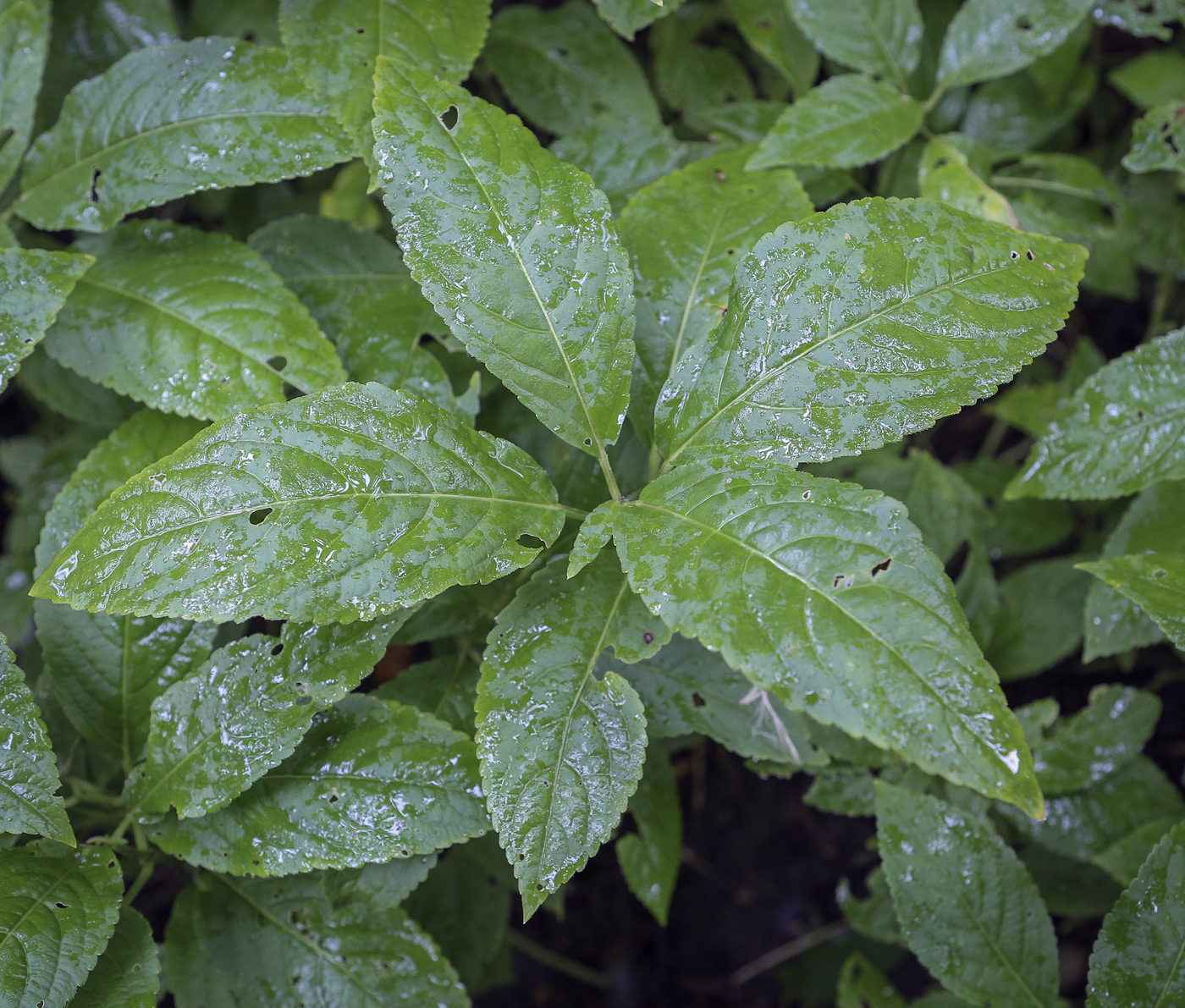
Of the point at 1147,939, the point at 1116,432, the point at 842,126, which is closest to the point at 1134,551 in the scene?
the point at 1116,432

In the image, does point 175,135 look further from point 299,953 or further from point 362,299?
point 299,953

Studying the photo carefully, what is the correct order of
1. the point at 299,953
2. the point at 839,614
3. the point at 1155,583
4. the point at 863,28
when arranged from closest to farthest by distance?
the point at 839,614, the point at 1155,583, the point at 299,953, the point at 863,28

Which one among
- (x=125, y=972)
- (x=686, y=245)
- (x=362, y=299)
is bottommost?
(x=125, y=972)

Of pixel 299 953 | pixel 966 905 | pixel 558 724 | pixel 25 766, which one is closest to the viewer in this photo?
pixel 558 724

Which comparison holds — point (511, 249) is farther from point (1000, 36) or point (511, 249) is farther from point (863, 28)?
point (1000, 36)

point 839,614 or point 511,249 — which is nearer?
point 839,614

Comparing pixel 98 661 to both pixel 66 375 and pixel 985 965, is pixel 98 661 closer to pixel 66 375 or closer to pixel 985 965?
pixel 66 375

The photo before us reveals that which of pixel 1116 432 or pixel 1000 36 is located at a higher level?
pixel 1000 36

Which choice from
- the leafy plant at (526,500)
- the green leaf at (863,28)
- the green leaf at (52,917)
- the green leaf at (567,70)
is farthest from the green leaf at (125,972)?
the green leaf at (863,28)
